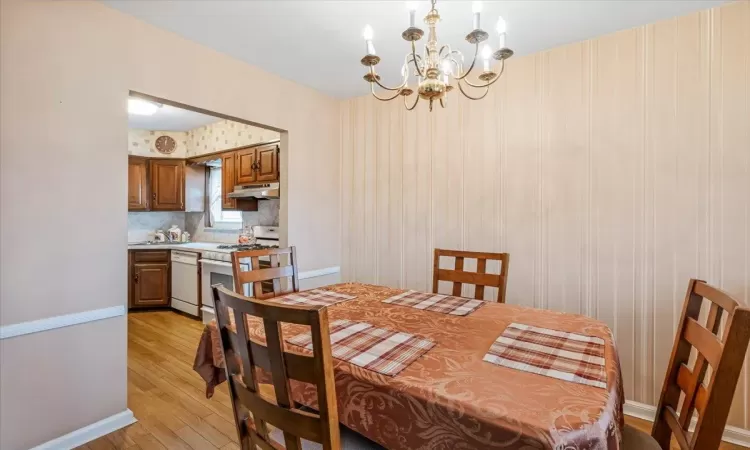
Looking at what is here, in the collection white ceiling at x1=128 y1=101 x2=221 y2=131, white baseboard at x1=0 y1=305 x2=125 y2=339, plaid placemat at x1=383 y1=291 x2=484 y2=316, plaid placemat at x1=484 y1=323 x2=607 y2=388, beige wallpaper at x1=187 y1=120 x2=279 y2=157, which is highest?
white ceiling at x1=128 y1=101 x2=221 y2=131

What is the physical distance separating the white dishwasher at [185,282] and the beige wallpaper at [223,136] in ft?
4.70

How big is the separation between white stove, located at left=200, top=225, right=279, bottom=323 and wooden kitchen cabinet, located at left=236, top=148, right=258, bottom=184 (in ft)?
2.06

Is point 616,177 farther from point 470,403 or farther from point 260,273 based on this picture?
point 260,273

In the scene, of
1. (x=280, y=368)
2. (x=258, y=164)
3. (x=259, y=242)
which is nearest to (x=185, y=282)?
(x=259, y=242)

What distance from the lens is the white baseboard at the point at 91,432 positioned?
1.73 m

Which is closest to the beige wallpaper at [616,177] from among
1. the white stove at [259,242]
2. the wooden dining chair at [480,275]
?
the wooden dining chair at [480,275]

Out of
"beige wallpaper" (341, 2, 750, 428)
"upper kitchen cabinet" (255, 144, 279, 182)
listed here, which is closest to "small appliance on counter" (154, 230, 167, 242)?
"upper kitchen cabinet" (255, 144, 279, 182)

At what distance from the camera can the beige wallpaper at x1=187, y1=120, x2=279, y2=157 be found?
393cm

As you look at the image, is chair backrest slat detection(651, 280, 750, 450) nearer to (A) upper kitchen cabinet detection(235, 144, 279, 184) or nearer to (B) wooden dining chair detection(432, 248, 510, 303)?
(B) wooden dining chair detection(432, 248, 510, 303)

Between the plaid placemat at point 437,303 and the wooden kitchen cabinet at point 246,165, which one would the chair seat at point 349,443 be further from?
the wooden kitchen cabinet at point 246,165

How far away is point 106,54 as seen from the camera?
6.24ft

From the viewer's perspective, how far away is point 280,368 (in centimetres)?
79

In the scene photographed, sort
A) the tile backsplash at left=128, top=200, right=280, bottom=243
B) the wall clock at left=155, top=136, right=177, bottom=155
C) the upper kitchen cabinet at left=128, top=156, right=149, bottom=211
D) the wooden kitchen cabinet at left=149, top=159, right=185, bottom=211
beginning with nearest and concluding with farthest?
the tile backsplash at left=128, top=200, right=280, bottom=243, the upper kitchen cabinet at left=128, top=156, right=149, bottom=211, the wooden kitchen cabinet at left=149, top=159, right=185, bottom=211, the wall clock at left=155, top=136, right=177, bottom=155

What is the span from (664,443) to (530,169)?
175 cm
